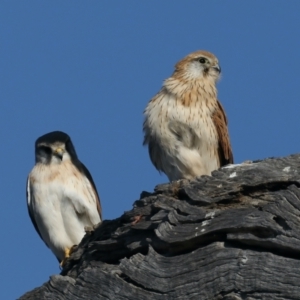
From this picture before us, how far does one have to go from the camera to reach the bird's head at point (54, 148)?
941 cm

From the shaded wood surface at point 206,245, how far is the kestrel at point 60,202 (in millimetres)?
1917

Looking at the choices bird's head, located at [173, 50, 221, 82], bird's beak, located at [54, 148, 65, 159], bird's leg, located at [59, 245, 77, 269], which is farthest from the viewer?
bird's head, located at [173, 50, 221, 82]

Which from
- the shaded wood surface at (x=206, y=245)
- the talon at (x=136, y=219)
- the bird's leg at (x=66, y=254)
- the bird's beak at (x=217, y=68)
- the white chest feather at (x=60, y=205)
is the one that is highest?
the bird's beak at (x=217, y=68)

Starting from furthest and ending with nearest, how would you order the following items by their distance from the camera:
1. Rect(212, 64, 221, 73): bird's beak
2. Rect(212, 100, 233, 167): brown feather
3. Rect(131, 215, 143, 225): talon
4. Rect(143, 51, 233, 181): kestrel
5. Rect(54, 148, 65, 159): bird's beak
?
Rect(212, 64, 221, 73): bird's beak < Rect(54, 148, 65, 159): bird's beak < Rect(212, 100, 233, 167): brown feather < Rect(143, 51, 233, 181): kestrel < Rect(131, 215, 143, 225): talon

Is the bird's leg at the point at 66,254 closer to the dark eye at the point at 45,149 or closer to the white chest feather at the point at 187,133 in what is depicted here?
the dark eye at the point at 45,149

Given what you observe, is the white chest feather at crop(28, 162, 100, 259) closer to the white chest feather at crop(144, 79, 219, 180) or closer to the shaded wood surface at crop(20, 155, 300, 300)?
the white chest feather at crop(144, 79, 219, 180)

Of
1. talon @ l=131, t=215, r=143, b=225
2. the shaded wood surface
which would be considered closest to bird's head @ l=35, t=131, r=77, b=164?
the shaded wood surface

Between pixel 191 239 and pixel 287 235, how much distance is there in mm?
685

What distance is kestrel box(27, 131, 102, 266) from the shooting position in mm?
9109

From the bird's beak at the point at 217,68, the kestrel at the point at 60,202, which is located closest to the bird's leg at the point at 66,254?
the kestrel at the point at 60,202

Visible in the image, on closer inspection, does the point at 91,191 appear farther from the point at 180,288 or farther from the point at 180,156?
the point at 180,288

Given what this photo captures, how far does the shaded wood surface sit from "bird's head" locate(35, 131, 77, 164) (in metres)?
2.33

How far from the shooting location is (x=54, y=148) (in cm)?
945

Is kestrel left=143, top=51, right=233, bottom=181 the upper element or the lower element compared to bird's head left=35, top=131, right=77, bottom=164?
lower
